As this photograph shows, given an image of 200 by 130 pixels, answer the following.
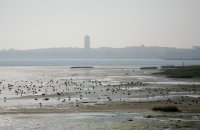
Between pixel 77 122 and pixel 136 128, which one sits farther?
pixel 77 122

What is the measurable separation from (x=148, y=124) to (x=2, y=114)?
14.5 meters

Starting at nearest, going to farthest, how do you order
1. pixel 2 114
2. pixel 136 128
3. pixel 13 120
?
pixel 136 128
pixel 13 120
pixel 2 114

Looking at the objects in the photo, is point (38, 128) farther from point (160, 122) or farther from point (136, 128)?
point (160, 122)

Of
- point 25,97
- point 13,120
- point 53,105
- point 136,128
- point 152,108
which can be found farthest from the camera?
point 25,97

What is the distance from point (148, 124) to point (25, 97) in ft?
85.5

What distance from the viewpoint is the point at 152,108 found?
39.4m

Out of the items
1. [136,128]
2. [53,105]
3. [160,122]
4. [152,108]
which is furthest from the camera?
[53,105]

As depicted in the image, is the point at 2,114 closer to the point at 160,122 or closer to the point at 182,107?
the point at 160,122

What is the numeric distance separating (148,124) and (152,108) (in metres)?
9.02

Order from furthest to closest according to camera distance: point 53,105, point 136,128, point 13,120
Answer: point 53,105, point 13,120, point 136,128

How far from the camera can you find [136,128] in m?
29.0

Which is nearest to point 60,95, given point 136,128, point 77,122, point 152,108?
point 152,108

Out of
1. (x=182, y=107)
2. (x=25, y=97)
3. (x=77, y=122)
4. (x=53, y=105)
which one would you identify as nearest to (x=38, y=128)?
(x=77, y=122)

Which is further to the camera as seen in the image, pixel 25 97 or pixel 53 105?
pixel 25 97
